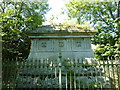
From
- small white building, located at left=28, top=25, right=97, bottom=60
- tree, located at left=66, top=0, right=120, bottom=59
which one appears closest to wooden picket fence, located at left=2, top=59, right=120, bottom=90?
small white building, located at left=28, top=25, right=97, bottom=60

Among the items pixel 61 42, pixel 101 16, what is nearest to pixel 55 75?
pixel 61 42

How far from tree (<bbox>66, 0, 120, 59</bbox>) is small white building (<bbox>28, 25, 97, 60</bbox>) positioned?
10.4ft

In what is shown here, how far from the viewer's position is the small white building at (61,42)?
8.12 m

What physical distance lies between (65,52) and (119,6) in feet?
28.5

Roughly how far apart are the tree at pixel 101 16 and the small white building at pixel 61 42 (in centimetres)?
318

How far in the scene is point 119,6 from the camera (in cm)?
1316

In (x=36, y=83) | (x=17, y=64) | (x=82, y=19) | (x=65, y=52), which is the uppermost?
(x=82, y=19)

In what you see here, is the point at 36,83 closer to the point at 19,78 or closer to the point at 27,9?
the point at 19,78

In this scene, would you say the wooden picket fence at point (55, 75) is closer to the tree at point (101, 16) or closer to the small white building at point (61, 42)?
the small white building at point (61, 42)

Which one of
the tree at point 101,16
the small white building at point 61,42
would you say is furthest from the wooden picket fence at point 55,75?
the tree at point 101,16

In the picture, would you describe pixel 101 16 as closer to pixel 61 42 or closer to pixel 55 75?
pixel 61 42

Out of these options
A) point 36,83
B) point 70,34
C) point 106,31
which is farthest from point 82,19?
point 36,83

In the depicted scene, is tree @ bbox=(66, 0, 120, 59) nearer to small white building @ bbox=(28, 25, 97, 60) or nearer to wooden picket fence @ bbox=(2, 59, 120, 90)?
small white building @ bbox=(28, 25, 97, 60)

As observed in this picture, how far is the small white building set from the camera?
8.12 meters
